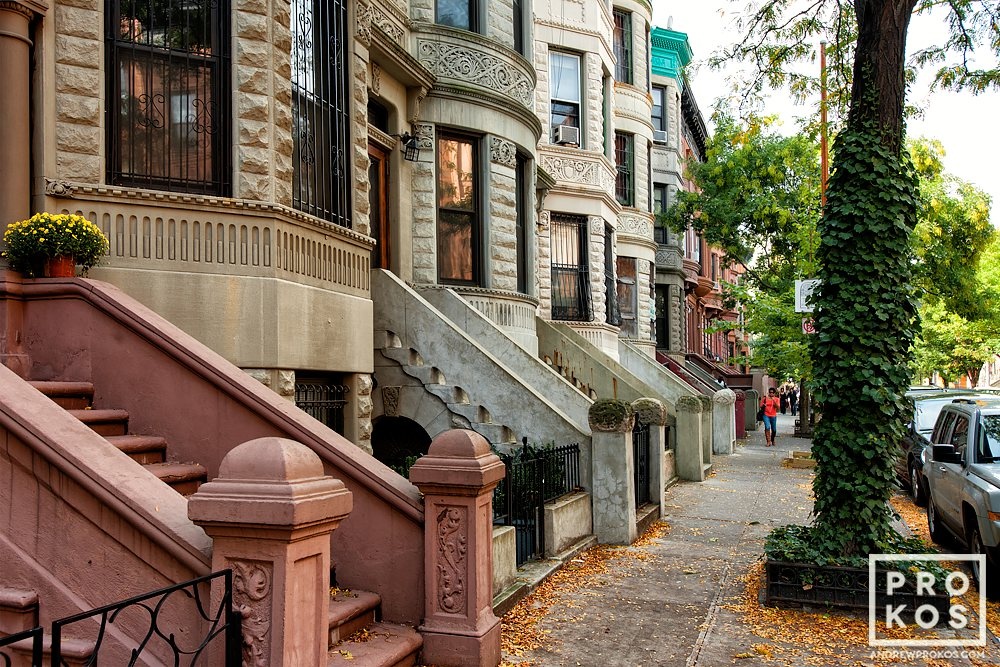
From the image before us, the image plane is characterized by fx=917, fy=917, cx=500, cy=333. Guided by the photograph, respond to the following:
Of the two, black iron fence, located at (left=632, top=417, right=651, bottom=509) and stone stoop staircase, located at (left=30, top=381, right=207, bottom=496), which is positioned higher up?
stone stoop staircase, located at (left=30, top=381, right=207, bottom=496)

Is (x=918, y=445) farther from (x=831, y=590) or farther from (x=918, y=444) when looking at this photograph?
(x=831, y=590)

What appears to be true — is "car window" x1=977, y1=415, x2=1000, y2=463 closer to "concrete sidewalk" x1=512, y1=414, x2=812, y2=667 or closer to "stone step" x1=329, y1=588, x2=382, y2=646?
"concrete sidewalk" x1=512, y1=414, x2=812, y2=667

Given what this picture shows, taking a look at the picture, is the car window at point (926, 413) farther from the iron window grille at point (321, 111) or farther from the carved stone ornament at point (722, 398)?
the iron window grille at point (321, 111)

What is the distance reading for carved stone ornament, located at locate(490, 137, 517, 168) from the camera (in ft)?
49.0

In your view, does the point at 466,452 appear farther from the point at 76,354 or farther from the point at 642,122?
the point at 642,122

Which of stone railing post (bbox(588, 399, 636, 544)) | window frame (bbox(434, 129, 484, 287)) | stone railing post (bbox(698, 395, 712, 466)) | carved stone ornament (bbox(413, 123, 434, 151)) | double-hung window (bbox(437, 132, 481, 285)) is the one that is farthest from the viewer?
stone railing post (bbox(698, 395, 712, 466))

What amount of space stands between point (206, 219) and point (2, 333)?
2068 mm

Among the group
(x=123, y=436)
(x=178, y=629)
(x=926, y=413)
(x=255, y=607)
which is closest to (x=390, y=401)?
(x=123, y=436)

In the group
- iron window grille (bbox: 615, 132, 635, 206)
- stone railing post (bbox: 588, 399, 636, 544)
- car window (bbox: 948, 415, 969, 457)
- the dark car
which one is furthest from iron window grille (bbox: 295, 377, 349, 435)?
iron window grille (bbox: 615, 132, 635, 206)

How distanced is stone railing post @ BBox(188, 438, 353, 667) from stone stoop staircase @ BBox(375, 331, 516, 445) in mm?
6909

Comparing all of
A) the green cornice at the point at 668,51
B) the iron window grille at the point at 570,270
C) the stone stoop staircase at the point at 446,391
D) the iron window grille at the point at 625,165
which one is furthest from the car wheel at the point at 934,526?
the green cornice at the point at 668,51

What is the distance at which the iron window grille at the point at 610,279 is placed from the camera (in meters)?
22.6

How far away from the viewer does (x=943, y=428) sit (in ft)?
39.7

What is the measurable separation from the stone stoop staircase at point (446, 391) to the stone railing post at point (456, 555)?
4898 mm
